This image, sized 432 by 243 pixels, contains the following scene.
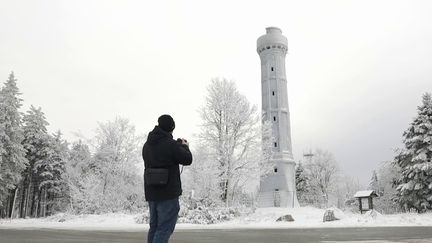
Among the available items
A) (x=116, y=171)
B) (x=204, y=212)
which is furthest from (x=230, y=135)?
(x=116, y=171)

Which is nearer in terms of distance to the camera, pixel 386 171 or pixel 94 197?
pixel 94 197

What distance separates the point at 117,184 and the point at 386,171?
41062 millimetres

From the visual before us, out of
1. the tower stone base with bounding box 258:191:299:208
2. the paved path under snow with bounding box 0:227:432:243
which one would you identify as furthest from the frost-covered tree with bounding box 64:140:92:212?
the paved path under snow with bounding box 0:227:432:243

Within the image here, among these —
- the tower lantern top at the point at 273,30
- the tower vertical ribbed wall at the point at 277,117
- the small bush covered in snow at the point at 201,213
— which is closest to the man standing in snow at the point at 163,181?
the small bush covered in snow at the point at 201,213

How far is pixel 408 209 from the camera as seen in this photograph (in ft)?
101

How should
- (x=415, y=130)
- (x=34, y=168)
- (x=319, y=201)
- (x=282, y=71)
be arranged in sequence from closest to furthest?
(x=415, y=130), (x=34, y=168), (x=282, y=71), (x=319, y=201)

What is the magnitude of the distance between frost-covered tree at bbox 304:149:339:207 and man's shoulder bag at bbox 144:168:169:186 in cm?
6368

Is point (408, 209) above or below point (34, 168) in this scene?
below

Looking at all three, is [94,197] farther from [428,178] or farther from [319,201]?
[319,201]

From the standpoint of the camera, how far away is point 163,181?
15.2ft

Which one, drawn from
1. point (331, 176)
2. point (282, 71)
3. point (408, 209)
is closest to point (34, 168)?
point (282, 71)

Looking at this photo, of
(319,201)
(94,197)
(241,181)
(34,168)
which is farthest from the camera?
(319,201)

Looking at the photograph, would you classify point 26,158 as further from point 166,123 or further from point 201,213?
point 166,123

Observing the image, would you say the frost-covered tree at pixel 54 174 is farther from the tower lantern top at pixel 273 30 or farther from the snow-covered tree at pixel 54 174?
the tower lantern top at pixel 273 30
